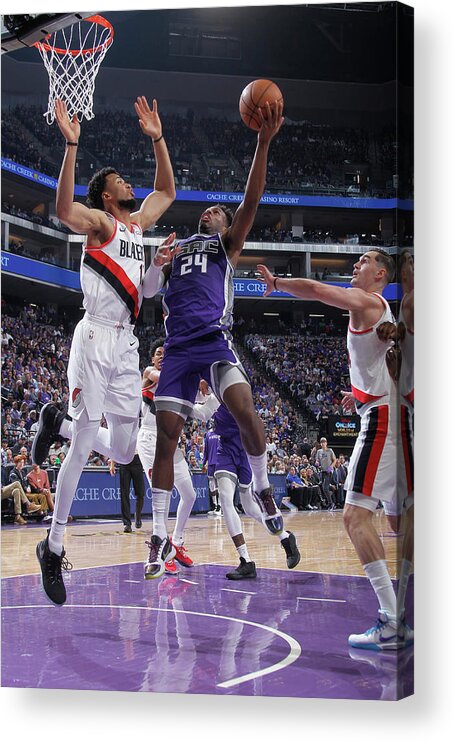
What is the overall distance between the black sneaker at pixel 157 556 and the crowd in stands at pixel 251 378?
0.53 metres

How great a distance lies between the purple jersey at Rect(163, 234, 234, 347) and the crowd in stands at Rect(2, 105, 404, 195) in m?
0.37

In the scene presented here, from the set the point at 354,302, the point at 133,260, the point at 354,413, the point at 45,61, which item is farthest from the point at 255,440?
the point at 45,61

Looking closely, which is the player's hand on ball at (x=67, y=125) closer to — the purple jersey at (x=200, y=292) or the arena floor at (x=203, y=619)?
the purple jersey at (x=200, y=292)

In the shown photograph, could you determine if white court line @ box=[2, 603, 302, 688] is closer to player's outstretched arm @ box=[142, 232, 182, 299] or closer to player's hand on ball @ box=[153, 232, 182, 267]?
player's outstretched arm @ box=[142, 232, 182, 299]

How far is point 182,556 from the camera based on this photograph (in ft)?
16.6

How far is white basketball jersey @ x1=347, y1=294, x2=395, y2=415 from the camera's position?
14.8ft

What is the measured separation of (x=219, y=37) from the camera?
4859 millimetres

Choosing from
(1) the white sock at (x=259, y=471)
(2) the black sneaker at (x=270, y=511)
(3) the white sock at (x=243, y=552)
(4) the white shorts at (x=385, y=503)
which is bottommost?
(3) the white sock at (x=243, y=552)

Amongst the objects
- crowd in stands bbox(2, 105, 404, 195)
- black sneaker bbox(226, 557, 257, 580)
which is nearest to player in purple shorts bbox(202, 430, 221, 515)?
black sneaker bbox(226, 557, 257, 580)

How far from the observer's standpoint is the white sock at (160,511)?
482 centimetres

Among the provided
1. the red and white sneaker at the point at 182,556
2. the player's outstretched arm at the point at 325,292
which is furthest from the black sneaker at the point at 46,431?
the player's outstretched arm at the point at 325,292

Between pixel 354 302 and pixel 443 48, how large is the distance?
1.47 m

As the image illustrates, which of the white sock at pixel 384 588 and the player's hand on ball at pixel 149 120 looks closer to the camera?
the white sock at pixel 384 588

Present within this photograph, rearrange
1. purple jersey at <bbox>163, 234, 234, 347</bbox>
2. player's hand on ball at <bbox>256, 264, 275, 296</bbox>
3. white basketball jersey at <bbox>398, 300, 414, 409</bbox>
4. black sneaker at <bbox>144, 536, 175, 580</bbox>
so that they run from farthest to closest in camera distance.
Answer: purple jersey at <bbox>163, 234, 234, 347</bbox>
black sneaker at <bbox>144, 536, 175, 580</bbox>
player's hand on ball at <bbox>256, 264, 275, 296</bbox>
white basketball jersey at <bbox>398, 300, 414, 409</bbox>
